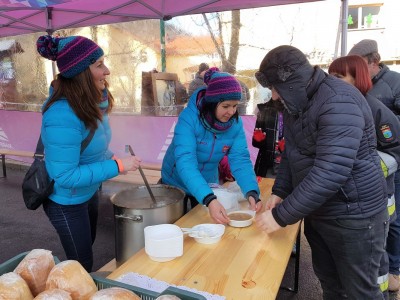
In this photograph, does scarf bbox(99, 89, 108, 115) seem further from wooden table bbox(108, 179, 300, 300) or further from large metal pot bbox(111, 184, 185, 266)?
wooden table bbox(108, 179, 300, 300)

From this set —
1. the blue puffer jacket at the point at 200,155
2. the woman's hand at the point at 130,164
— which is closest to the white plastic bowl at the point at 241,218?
the blue puffer jacket at the point at 200,155

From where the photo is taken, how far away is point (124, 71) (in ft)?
21.5

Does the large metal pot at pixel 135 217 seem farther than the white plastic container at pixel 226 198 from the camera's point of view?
No

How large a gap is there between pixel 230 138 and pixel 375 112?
906 millimetres

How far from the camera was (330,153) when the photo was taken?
1291 mm

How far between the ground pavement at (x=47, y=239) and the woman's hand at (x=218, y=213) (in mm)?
1345

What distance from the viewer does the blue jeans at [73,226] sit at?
1815mm

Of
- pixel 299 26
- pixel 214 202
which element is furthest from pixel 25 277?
pixel 299 26

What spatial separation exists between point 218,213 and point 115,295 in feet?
3.28

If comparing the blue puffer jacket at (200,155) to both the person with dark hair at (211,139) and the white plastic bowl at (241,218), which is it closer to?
the person with dark hair at (211,139)

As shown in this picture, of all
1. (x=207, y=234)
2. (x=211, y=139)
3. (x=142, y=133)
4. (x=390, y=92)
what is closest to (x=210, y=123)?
(x=211, y=139)

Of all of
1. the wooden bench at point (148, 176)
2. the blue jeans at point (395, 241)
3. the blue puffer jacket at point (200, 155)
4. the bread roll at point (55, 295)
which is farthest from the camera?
the wooden bench at point (148, 176)

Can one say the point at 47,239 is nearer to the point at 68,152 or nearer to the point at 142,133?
the point at 142,133

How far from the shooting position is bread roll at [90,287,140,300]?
764 mm
